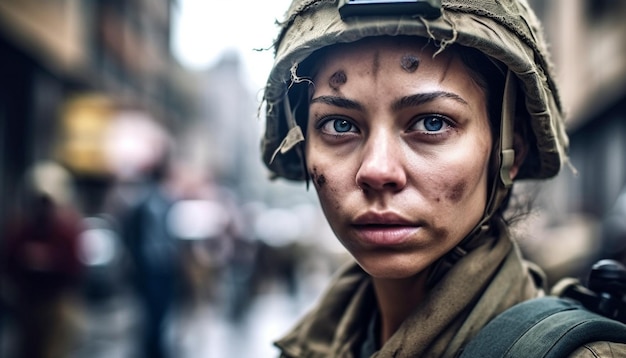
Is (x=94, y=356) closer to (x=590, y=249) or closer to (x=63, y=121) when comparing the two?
(x=590, y=249)

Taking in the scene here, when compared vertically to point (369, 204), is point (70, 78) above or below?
above

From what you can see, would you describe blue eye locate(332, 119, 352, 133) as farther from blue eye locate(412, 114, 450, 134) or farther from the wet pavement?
the wet pavement

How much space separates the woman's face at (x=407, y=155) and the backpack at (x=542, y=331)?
0.76 feet

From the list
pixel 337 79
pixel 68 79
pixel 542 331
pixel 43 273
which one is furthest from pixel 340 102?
pixel 68 79

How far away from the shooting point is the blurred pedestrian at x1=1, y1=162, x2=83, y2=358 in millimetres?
6523

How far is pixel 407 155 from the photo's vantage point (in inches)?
66.1

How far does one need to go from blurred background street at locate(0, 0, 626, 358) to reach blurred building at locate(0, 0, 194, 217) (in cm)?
4

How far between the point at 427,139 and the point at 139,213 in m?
5.69

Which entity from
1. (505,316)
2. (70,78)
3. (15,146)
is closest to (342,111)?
(505,316)

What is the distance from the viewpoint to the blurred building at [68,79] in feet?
39.8

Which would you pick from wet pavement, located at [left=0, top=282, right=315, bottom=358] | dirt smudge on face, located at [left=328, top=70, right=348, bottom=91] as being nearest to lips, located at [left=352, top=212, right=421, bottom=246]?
dirt smudge on face, located at [left=328, top=70, right=348, bottom=91]

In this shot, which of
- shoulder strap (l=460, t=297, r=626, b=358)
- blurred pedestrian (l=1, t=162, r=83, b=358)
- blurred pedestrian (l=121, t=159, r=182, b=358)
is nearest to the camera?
shoulder strap (l=460, t=297, r=626, b=358)

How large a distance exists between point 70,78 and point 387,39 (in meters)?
→ 14.7

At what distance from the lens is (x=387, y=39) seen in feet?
5.61
